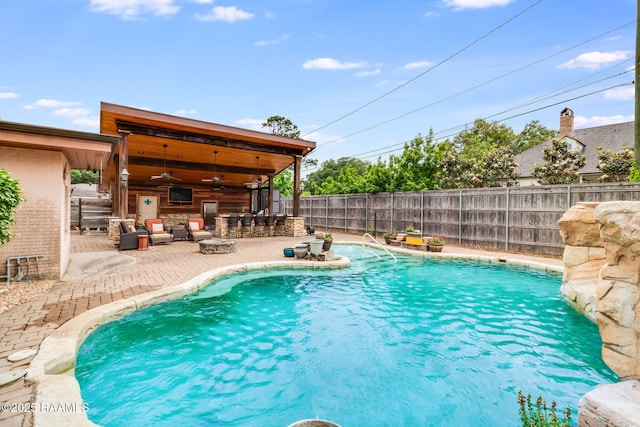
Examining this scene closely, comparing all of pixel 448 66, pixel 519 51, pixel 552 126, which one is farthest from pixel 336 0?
pixel 552 126

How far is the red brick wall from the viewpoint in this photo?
5.29m

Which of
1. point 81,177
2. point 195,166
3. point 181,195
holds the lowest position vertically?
point 181,195

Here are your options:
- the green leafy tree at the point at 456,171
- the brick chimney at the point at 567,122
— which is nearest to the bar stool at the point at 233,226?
the green leafy tree at the point at 456,171

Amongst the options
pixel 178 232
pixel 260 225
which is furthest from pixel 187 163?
pixel 260 225

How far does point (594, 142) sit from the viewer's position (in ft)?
64.9

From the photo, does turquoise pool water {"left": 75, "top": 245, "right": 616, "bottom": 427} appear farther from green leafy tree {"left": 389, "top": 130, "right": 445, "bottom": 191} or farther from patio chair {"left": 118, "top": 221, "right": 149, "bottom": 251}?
green leafy tree {"left": 389, "top": 130, "right": 445, "bottom": 191}

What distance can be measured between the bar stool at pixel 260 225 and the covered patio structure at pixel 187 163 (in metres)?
1.19

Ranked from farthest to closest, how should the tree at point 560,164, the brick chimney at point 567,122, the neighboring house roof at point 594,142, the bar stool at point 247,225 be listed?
the brick chimney at point 567,122 < the neighboring house roof at point 594,142 < the tree at point 560,164 < the bar stool at point 247,225

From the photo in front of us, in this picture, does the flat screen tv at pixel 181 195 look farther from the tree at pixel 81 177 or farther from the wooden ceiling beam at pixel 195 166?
the tree at pixel 81 177

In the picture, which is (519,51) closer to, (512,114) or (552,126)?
(512,114)

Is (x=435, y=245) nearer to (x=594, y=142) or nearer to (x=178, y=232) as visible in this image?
(x=178, y=232)

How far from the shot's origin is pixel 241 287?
626cm

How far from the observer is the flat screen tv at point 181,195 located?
17.1 meters

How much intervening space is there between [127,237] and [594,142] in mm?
25872
